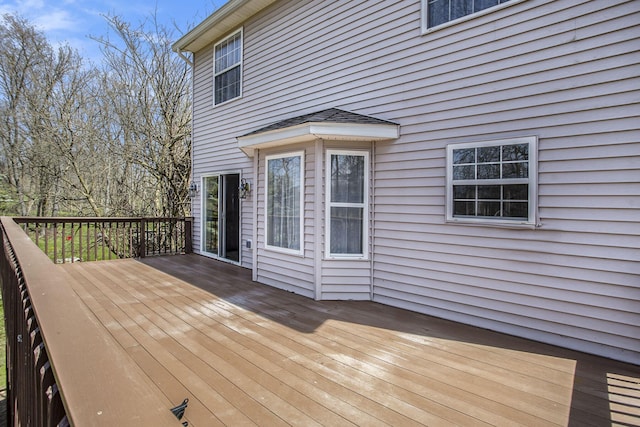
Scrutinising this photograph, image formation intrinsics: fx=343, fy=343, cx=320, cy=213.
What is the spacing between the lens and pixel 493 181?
360cm

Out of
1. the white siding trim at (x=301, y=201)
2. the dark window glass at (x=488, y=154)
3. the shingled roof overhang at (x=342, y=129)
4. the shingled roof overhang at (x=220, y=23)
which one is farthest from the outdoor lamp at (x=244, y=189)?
the dark window glass at (x=488, y=154)

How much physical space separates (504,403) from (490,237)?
5.85 ft

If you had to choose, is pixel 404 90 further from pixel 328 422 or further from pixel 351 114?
pixel 328 422

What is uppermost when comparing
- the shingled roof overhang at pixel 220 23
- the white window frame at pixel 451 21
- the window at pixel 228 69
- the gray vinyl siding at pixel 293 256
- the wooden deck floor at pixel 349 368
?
the shingled roof overhang at pixel 220 23

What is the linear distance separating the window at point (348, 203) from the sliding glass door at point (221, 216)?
337 cm

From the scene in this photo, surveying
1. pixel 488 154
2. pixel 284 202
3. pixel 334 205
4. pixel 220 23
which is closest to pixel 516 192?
pixel 488 154

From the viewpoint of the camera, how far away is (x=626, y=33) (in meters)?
2.90

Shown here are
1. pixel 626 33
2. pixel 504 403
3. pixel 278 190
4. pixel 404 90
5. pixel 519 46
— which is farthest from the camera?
pixel 278 190

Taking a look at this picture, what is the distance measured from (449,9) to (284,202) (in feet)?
10.8

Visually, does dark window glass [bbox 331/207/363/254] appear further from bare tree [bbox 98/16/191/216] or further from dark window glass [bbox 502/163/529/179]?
bare tree [bbox 98/16/191/216]

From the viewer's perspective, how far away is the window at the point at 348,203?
4699mm

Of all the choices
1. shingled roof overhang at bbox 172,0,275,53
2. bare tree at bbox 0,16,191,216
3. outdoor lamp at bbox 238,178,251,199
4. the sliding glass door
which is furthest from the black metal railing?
shingled roof overhang at bbox 172,0,275,53

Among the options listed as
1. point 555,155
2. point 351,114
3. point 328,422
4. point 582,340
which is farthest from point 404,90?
point 328,422

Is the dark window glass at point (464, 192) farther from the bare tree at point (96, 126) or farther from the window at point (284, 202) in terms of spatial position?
the bare tree at point (96, 126)
